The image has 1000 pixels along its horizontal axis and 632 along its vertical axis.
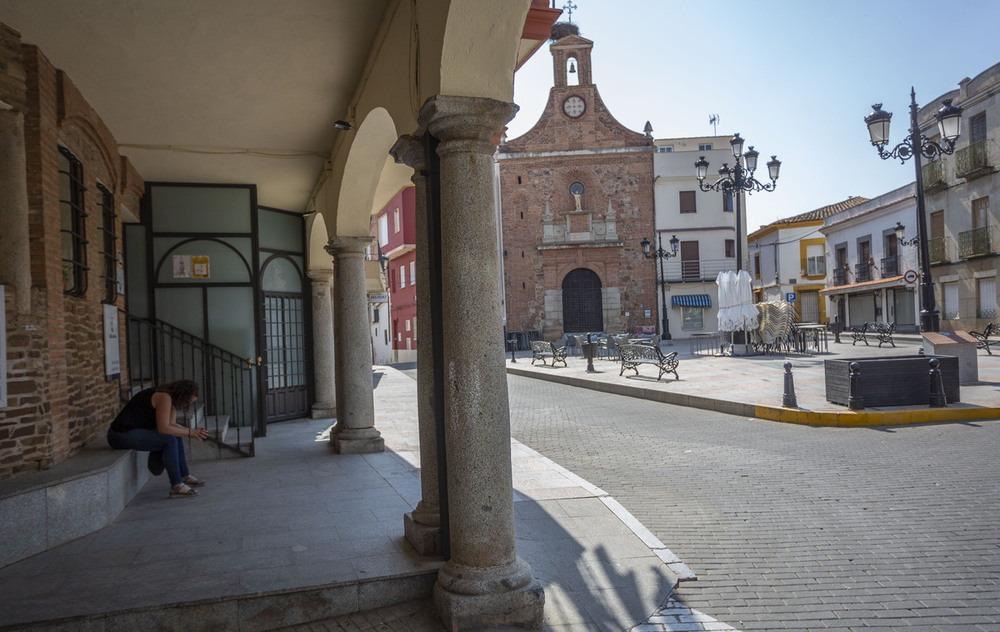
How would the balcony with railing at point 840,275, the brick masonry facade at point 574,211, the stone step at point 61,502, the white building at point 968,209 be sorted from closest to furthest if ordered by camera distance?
the stone step at point 61,502
the white building at point 968,209
the brick masonry facade at point 574,211
the balcony with railing at point 840,275

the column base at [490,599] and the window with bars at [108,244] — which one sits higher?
the window with bars at [108,244]

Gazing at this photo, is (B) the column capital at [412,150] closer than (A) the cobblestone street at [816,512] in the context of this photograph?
No

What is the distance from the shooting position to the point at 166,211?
9.62m

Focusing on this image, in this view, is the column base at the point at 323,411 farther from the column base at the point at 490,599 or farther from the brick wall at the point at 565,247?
the brick wall at the point at 565,247

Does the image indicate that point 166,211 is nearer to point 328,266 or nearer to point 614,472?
point 328,266

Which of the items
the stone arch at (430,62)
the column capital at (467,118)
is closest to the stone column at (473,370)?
the column capital at (467,118)

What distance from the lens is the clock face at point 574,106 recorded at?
34344 millimetres

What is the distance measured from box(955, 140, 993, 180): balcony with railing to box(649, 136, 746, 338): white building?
1268cm

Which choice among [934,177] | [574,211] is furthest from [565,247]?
[934,177]

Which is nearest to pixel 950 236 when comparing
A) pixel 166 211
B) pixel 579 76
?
pixel 579 76

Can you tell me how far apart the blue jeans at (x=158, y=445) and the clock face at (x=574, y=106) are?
1222 inches

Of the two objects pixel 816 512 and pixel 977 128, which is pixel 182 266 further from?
pixel 977 128

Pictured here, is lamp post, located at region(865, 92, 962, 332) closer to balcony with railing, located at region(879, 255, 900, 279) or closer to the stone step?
the stone step

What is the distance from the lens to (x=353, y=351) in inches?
306
